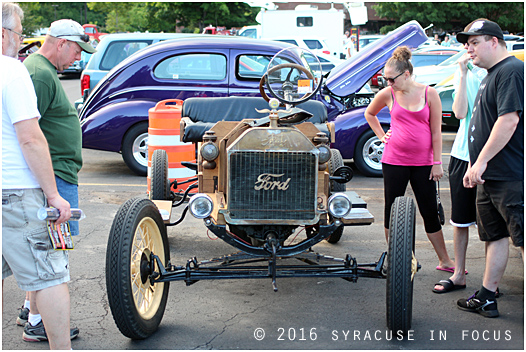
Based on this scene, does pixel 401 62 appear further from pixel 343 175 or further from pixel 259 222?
pixel 259 222

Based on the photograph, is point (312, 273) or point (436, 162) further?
point (436, 162)

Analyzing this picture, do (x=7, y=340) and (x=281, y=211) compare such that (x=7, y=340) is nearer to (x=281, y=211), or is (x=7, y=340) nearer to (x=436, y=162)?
(x=281, y=211)

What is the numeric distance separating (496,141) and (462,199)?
81 cm

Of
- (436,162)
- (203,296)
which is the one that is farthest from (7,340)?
(436,162)

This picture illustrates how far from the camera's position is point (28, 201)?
3.29m

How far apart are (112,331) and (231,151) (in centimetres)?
146

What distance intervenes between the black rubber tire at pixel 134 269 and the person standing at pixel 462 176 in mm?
2219

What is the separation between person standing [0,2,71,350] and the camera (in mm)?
3172

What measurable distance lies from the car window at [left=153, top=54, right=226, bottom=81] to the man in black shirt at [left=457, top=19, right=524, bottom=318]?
540 centimetres

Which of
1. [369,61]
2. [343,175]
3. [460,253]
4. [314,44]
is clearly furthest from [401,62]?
[314,44]

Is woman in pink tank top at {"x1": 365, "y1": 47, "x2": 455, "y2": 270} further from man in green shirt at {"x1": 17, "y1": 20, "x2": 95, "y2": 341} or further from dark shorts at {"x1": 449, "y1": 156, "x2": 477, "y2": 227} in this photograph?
man in green shirt at {"x1": 17, "y1": 20, "x2": 95, "y2": 341}

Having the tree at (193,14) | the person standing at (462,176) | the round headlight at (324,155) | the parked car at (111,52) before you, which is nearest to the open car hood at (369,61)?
the person standing at (462,176)

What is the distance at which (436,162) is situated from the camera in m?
5.01

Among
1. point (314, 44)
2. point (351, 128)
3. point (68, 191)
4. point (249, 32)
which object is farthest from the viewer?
point (249, 32)
